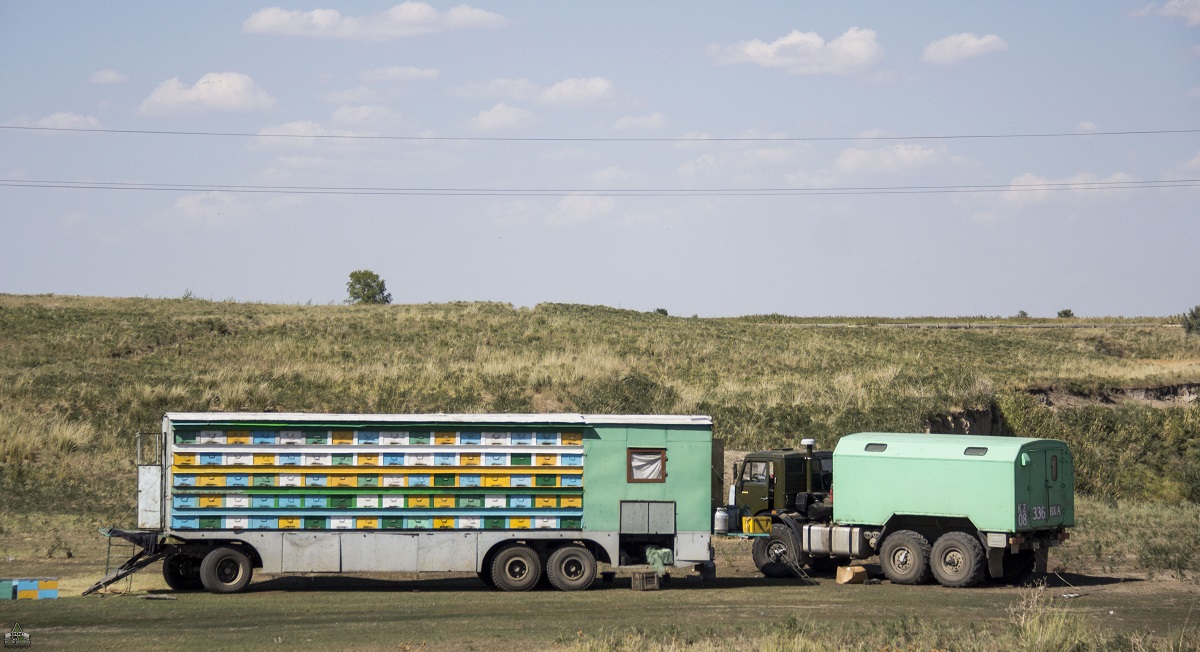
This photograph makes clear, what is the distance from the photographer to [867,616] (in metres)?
17.4

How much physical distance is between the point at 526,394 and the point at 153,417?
13.5 metres

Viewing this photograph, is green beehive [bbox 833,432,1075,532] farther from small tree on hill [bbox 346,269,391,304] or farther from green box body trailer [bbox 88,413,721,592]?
small tree on hill [bbox 346,269,391,304]

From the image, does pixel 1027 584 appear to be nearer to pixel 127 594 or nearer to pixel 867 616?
pixel 867 616

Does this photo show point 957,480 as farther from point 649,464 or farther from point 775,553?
point 649,464

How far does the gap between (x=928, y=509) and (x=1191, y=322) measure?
72601 millimetres

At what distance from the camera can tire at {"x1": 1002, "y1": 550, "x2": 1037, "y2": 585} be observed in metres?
21.9

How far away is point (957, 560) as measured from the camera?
21.0 metres

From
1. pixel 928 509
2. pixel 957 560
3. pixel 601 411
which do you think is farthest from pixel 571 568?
pixel 601 411

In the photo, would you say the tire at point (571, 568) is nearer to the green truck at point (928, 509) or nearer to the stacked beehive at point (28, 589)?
the green truck at point (928, 509)

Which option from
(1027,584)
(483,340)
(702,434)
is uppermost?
(483,340)

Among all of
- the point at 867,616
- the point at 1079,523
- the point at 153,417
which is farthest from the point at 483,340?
the point at 867,616

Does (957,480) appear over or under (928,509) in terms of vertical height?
over

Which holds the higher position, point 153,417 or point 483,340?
point 483,340

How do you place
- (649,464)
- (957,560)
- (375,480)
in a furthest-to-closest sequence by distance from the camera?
1. (957,560)
2. (649,464)
3. (375,480)
